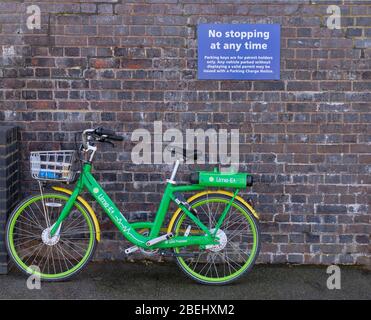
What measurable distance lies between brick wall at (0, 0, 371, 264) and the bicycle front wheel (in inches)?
10.7

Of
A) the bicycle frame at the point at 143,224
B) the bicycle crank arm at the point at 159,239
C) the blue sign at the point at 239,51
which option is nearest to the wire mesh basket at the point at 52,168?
the bicycle frame at the point at 143,224

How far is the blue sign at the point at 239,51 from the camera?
502 centimetres

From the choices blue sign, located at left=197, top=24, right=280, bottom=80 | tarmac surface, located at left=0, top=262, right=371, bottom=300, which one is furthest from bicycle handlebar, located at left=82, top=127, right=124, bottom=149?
tarmac surface, located at left=0, top=262, right=371, bottom=300

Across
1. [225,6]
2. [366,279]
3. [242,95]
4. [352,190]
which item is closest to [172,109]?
[242,95]

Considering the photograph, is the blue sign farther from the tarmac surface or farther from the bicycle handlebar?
the tarmac surface

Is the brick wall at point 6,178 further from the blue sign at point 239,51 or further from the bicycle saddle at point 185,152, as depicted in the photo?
the blue sign at point 239,51

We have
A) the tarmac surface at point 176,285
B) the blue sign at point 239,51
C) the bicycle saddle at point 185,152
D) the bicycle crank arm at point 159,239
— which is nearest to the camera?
the tarmac surface at point 176,285

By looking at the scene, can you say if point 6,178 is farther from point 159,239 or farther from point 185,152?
point 185,152

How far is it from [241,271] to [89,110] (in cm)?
184

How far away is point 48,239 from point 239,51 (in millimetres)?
2164

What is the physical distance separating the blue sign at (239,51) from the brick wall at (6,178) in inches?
64.6

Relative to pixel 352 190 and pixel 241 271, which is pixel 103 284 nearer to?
pixel 241 271

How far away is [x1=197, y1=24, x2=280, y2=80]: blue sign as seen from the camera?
5020mm

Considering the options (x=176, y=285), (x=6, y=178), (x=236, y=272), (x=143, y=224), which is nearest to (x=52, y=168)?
(x=6, y=178)
